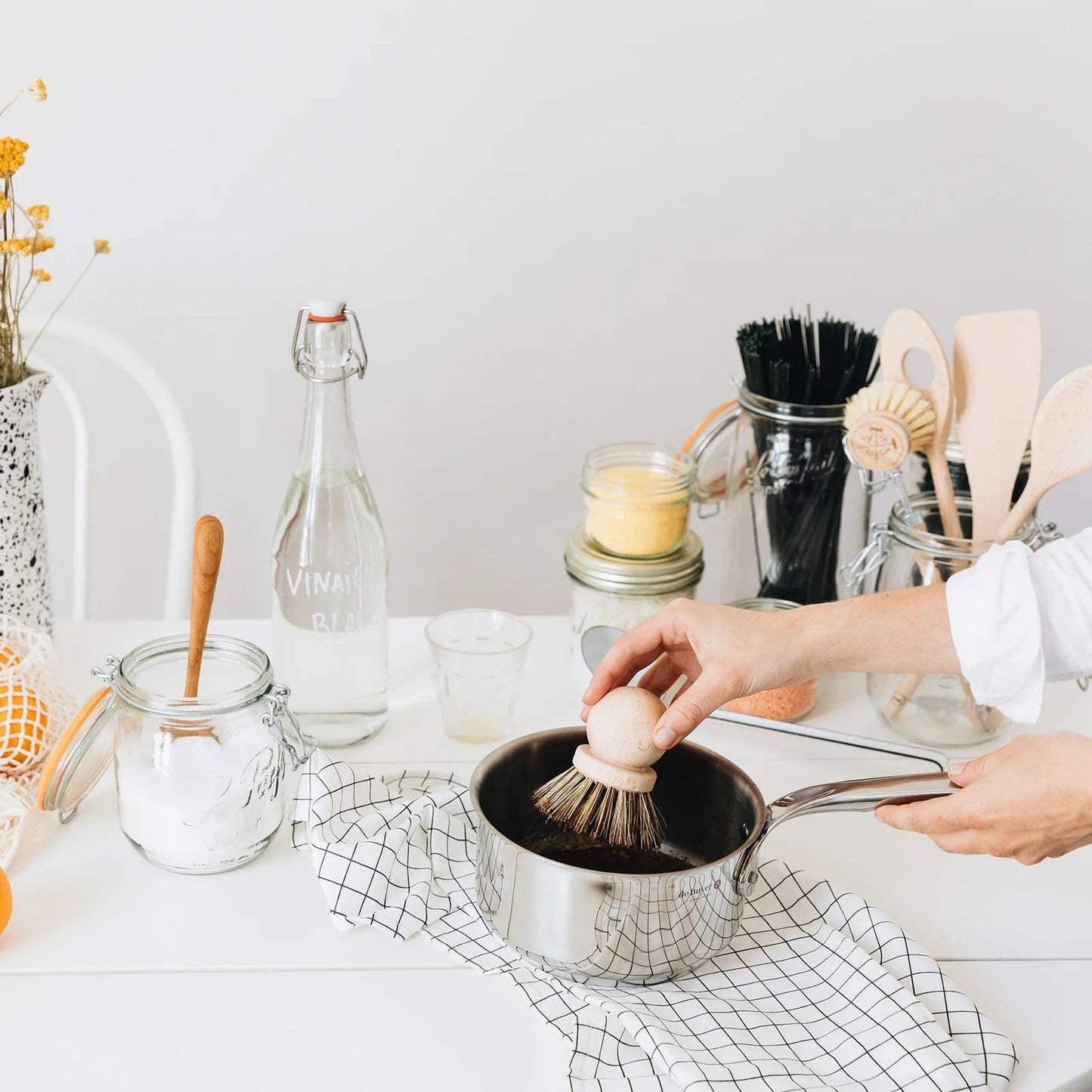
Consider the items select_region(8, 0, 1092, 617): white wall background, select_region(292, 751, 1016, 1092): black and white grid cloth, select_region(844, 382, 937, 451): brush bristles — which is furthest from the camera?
select_region(8, 0, 1092, 617): white wall background

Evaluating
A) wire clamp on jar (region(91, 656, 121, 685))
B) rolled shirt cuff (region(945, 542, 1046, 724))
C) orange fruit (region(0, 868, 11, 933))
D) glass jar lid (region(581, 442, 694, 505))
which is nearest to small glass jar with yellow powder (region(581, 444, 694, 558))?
glass jar lid (region(581, 442, 694, 505))

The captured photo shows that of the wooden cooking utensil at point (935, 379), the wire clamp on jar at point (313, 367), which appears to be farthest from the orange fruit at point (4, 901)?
the wooden cooking utensil at point (935, 379)

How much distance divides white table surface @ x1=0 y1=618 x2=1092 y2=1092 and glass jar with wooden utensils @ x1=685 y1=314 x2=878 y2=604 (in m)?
0.26

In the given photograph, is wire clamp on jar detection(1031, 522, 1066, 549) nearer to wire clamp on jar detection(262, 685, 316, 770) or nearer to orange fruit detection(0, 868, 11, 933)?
wire clamp on jar detection(262, 685, 316, 770)

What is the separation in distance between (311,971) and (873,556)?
1.91ft

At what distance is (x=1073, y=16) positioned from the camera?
5.58ft

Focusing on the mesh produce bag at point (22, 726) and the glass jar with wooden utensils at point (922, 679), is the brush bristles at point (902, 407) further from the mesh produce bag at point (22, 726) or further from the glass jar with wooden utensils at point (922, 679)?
the mesh produce bag at point (22, 726)

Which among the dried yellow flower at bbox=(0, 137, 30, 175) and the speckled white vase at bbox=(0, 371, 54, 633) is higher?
the dried yellow flower at bbox=(0, 137, 30, 175)

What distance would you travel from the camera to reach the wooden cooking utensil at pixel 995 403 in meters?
1.00

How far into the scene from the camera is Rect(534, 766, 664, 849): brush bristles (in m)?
0.81

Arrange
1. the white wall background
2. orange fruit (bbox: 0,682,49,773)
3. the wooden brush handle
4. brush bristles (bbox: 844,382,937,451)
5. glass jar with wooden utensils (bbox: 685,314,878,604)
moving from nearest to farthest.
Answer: the wooden brush handle → orange fruit (bbox: 0,682,49,773) → brush bristles (bbox: 844,382,937,451) → glass jar with wooden utensils (bbox: 685,314,878,604) → the white wall background

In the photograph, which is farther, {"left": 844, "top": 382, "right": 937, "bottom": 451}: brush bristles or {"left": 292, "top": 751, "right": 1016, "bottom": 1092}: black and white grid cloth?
{"left": 844, "top": 382, "right": 937, "bottom": 451}: brush bristles

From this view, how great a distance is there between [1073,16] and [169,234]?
4.22ft

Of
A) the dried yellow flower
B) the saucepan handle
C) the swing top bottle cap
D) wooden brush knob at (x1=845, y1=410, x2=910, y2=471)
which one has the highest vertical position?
the dried yellow flower
